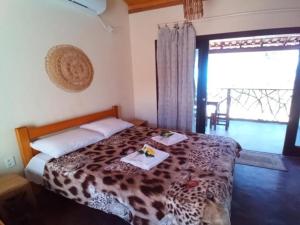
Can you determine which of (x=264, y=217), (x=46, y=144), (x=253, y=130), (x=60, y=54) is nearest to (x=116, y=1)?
(x=60, y=54)

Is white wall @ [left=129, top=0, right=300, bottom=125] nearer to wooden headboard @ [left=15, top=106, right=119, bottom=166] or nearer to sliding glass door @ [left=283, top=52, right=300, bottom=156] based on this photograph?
sliding glass door @ [left=283, top=52, right=300, bottom=156]

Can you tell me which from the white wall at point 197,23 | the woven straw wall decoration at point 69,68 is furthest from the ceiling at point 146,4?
the woven straw wall decoration at point 69,68

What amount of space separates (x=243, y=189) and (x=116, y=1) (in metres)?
3.59

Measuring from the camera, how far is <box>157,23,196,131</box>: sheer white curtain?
3252mm

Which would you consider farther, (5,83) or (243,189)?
(243,189)

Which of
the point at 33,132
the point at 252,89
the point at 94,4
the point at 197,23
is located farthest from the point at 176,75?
the point at 252,89

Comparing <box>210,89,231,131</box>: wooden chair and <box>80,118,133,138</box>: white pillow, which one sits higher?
<box>80,118,133,138</box>: white pillow

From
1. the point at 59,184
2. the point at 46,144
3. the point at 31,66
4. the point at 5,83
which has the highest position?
the point at 31,66

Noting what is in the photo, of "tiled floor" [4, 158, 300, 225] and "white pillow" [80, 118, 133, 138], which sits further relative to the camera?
"white pillow" [80, 118, 133, 138]

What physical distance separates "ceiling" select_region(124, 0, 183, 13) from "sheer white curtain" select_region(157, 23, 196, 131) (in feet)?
1.31

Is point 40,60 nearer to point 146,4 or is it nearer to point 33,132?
point 33,132

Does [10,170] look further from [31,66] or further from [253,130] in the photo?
[253,130]

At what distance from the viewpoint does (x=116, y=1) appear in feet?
10.9

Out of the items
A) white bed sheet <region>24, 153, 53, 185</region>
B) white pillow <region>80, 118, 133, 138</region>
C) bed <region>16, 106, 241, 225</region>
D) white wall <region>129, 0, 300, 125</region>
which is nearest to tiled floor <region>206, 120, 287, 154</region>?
bed <region>16, 106, 241, 225</region>
